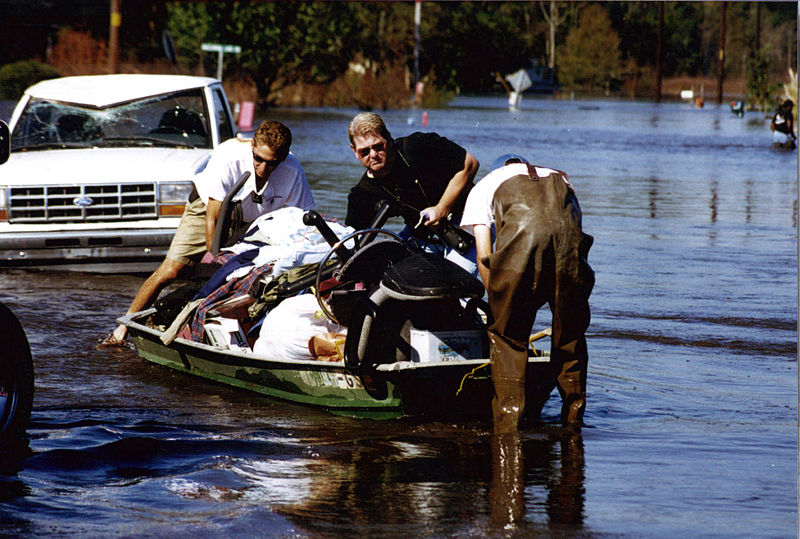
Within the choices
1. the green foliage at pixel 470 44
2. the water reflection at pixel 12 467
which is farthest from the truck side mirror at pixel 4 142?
the green foliage at pixel 470 44

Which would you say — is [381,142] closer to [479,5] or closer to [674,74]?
[479,5]

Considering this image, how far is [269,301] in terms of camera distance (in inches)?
295

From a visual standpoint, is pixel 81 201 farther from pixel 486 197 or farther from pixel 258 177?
pixel 486 197

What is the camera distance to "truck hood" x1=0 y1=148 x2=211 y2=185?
1159 cm

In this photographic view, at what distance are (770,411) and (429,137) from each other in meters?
2.69

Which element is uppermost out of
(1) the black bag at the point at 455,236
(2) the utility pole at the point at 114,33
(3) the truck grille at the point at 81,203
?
(2) the utility pole at the point at 114,33

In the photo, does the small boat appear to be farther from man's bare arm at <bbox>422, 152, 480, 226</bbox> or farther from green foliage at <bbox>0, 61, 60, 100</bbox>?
green foliage at <bbox>0, 61, 60, 100</bbox>

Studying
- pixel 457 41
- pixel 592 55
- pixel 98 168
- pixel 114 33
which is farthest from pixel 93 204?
pixel 592 55

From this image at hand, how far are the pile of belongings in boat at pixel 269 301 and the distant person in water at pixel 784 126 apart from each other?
Result: 2518 cm

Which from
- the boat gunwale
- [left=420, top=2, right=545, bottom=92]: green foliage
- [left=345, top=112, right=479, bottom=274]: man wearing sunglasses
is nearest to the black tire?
the boat gunwale

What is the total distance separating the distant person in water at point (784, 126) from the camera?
31.1 m

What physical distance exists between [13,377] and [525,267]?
8.66ft

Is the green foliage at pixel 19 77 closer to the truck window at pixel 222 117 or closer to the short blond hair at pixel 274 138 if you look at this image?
the truck window at pixel 222 117

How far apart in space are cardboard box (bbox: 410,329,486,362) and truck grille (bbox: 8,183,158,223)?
18.1 ft
